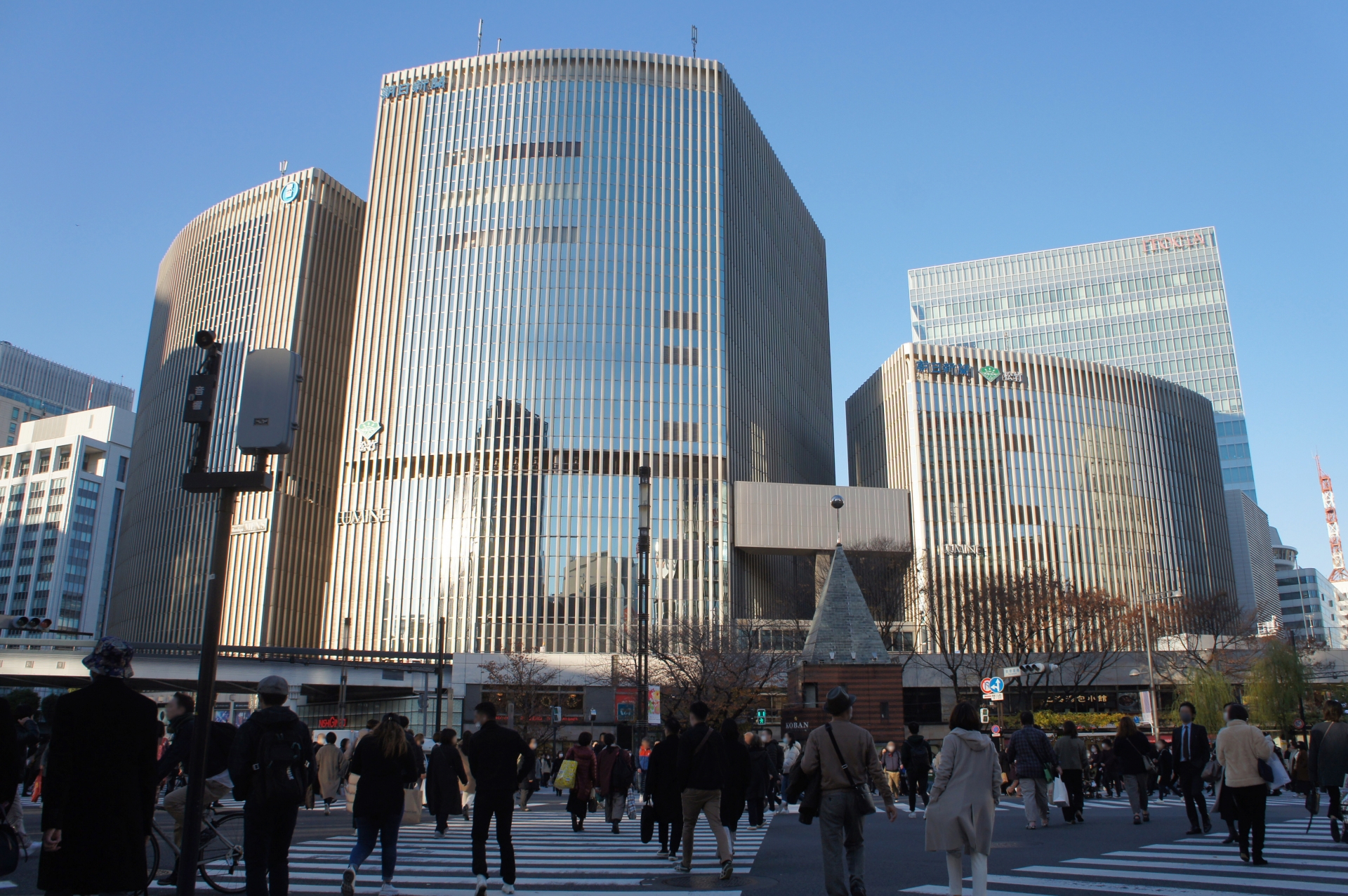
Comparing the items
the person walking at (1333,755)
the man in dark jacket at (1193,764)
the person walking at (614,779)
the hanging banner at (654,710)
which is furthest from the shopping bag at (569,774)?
the hanging banner at (654,710)

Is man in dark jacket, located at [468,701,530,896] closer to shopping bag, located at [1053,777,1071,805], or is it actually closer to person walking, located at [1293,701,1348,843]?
person walking, located at [1293,701,1348,843]

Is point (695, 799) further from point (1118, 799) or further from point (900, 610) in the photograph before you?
point (900, 610)

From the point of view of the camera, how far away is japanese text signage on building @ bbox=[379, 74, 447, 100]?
8750 cm

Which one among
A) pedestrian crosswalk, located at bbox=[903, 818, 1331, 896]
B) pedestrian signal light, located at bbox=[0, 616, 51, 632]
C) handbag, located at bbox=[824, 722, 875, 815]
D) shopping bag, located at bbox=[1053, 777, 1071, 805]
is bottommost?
pedestrian crosswalk, located at bbox=[903, 818, 1331, 896]

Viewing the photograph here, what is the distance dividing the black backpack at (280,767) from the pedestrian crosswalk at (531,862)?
185 cm

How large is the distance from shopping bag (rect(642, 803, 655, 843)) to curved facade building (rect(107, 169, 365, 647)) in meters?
72.0

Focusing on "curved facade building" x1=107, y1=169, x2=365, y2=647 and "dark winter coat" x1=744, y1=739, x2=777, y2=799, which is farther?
"curved facade building" x1=107, y1=169, x2=365, y2=647

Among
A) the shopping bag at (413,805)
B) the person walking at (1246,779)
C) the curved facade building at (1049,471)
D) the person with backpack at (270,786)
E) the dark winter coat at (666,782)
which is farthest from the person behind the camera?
the curved facade building at (1049,471)

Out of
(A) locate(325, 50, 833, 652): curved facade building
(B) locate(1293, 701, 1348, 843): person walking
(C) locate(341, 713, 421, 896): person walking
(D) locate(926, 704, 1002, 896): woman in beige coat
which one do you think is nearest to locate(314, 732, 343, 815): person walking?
(C) locate(341, 713, 421, 896): person walking

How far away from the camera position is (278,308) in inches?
3479

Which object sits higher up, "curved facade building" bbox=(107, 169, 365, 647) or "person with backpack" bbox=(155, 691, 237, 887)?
"curved facade building" bbox=(107, 169, 365, 647)

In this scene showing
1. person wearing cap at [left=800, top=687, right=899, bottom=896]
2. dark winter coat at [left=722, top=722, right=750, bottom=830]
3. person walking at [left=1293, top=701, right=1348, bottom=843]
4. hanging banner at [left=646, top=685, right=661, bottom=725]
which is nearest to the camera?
person wearing cap at [left=800, top=687, right=899, bottom=896]

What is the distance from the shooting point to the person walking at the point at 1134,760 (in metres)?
15.9

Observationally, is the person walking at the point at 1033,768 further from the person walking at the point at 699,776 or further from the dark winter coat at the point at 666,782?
the person walking at the point at 699,776
